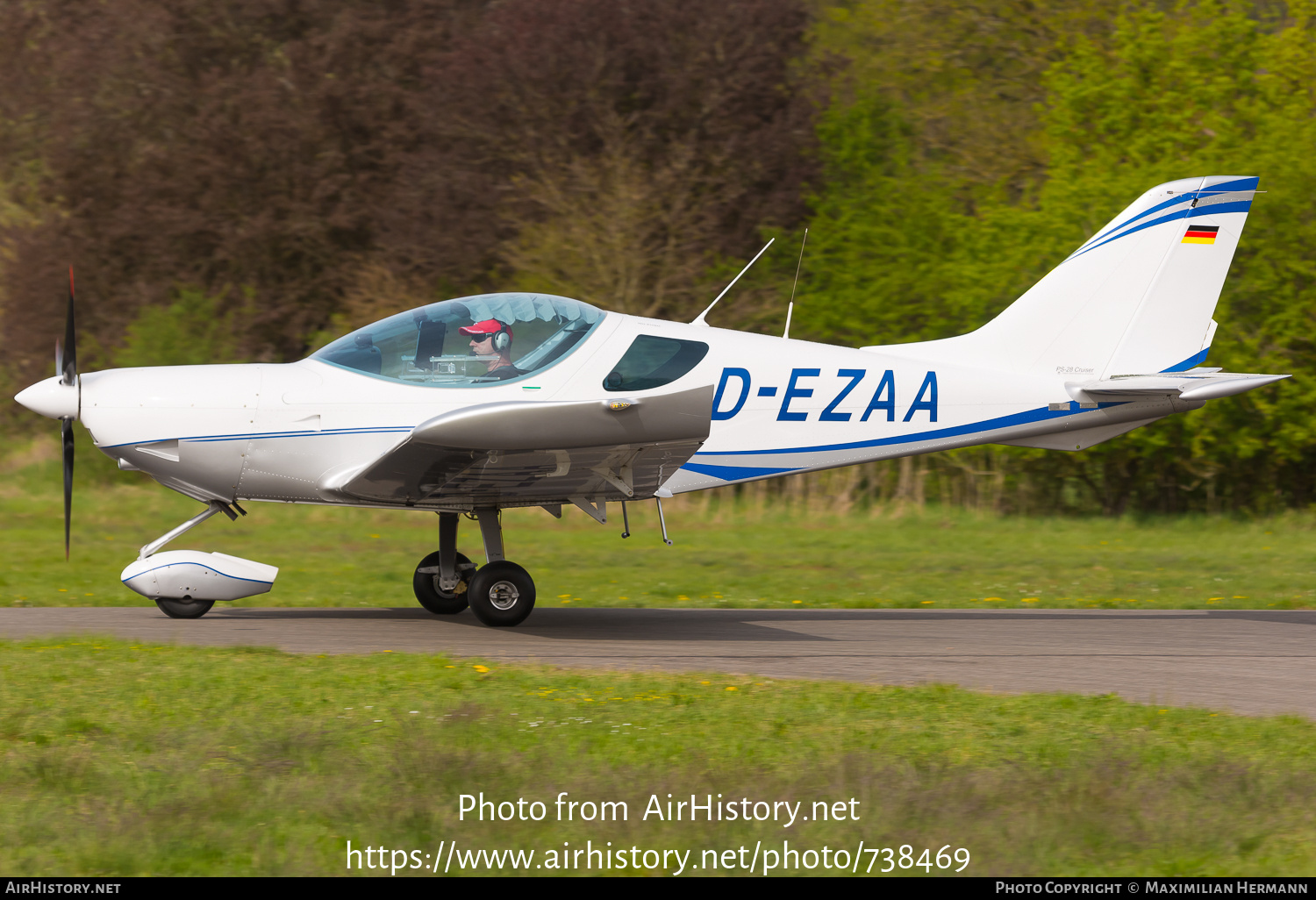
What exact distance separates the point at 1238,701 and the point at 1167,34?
13120 mm

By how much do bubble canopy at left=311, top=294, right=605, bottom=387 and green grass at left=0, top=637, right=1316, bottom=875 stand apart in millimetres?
2280

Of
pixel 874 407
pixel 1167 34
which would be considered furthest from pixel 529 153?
pixel 874 407

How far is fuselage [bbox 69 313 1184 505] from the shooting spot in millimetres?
8266

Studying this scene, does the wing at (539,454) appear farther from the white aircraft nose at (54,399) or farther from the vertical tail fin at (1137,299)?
the vertical tail fin at (1137,299)

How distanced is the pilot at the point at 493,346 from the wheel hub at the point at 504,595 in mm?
1403

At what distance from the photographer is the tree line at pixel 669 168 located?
54.1 ft

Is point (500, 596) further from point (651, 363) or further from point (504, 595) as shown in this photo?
point (651, 363)

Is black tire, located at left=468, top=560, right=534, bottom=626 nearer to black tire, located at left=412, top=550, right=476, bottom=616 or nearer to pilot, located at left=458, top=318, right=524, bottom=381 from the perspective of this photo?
black tire, located at left=412, top=550, right=476, bottom=616

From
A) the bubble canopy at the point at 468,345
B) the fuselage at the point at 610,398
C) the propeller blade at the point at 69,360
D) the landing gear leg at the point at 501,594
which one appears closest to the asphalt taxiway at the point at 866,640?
the landing gear leg at the point at 501,594

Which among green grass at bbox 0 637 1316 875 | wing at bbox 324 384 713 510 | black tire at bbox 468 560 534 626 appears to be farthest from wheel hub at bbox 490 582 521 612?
green grass at bbox 0 637 1316 875

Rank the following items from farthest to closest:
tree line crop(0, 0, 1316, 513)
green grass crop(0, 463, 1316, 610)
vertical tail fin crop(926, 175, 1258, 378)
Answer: tree line crop(0, 0, 1316, 513), green grass crop(0, 463, 1316, 610), vertical tail fin crop(926, 175, 1258, 378)

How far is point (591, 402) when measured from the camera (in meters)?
7.38

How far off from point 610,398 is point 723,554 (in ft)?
19.7

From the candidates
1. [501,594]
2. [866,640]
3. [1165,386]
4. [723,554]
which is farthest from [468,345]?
[723,554]
